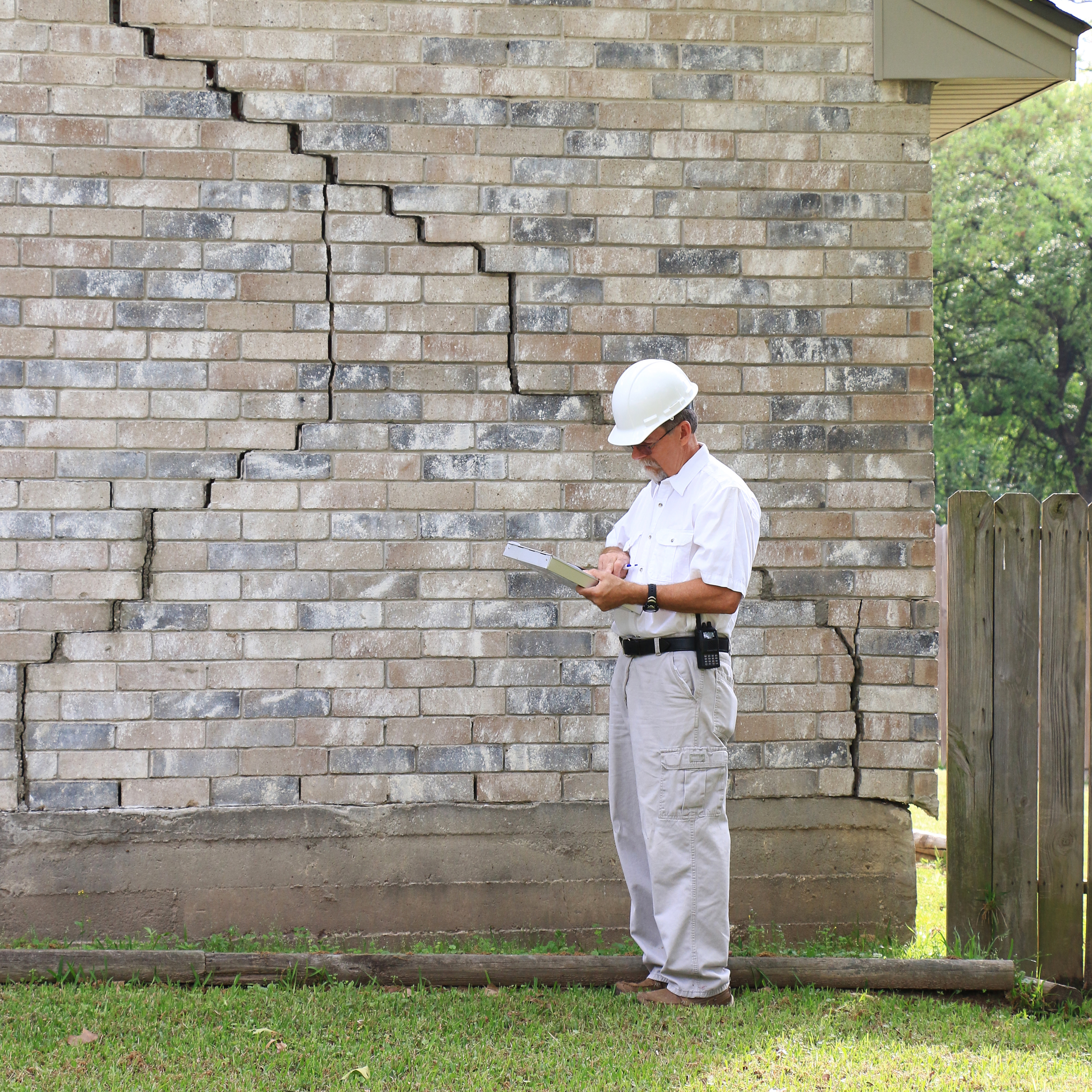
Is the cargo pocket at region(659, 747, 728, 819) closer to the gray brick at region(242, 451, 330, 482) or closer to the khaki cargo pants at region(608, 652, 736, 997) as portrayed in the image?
the khaki cargo pants at region(608, 652, 736, 997)

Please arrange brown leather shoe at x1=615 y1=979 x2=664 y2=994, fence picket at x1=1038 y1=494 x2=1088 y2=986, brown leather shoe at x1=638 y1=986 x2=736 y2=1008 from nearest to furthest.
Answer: brown leather shoe at x1=638 y1=986 x2=736 y2=1008 < brown leather shoe at x1=615 y1=979 x2=664 y2=994 < fence picket at x1=1038 y1=494 x2=1088 y2=986

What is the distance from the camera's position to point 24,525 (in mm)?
4062

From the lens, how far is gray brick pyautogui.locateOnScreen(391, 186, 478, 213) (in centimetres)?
417

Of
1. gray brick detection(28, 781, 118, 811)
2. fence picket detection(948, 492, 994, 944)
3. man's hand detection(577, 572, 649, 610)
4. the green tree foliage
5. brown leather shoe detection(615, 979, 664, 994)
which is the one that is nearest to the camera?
man's hand detection(577, 572, 649, 610)

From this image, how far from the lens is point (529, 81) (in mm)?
4180

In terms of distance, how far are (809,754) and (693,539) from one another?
4.62 feet

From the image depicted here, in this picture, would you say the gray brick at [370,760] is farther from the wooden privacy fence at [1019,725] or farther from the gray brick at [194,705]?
the wooden privacy fence at [1019,725]

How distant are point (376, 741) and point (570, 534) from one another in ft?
3.79

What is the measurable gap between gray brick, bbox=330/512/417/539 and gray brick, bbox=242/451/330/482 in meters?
0.20

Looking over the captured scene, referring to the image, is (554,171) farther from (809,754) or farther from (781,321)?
(809,754)

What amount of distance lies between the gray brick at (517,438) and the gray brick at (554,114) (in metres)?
1.15

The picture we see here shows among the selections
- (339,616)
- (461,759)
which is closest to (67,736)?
(339,616)

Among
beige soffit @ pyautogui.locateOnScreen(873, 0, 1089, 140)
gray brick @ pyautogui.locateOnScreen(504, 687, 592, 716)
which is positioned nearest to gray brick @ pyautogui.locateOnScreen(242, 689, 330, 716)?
gray brick @ pyautogui.locateOnScreen(504, 687, 592, 716)

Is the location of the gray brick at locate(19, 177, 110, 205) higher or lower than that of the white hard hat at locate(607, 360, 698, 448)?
higher
